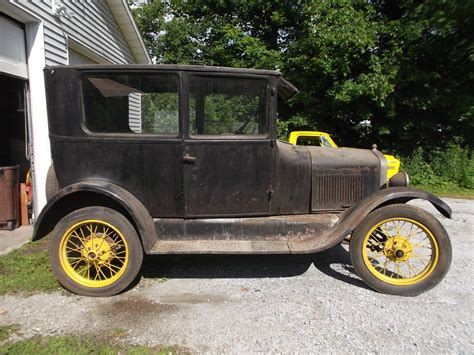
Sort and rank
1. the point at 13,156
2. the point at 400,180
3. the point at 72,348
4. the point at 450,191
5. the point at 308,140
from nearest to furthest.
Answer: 1. the point at 72,348
2. the point at 400,180
3. the point at 13,156
4. the point at 308,140
5. the point at 450,191

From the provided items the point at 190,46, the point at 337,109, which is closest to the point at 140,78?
the point at 337,109

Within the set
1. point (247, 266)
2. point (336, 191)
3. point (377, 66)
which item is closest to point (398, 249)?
point (336, 191)

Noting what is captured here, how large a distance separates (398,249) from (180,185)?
2.23m

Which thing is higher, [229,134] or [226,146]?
[229,134]

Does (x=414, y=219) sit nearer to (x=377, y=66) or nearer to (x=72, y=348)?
(x=72, y=348)

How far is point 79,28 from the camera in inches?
274

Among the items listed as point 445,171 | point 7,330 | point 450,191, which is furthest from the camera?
point 445,171

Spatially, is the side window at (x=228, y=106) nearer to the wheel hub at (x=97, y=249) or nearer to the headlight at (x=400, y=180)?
the wheel hub at (x=97, y=249)

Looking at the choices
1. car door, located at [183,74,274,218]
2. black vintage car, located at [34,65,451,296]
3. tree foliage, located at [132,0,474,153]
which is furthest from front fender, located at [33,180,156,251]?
→ tree foliage, located at [132,0,474,153]

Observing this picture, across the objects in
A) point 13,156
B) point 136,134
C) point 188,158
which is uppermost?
point 136,134

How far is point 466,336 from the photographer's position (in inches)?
102

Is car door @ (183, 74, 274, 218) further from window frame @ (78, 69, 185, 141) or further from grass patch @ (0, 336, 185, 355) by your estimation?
grass patch @ (0, 336, 185, 355)

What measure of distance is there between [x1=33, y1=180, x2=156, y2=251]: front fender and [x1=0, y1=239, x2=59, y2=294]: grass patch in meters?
0.51

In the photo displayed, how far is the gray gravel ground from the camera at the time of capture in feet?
8.24
